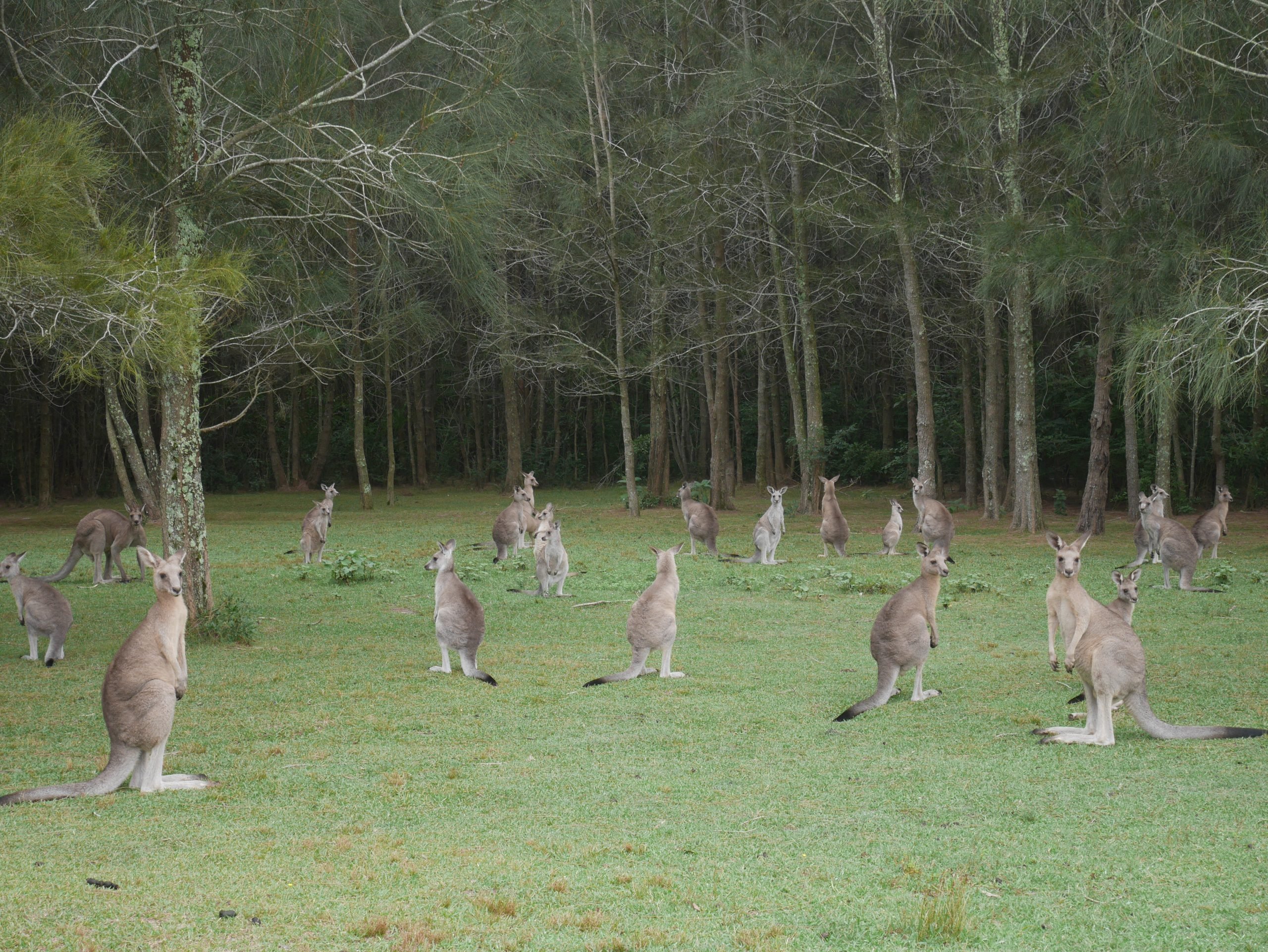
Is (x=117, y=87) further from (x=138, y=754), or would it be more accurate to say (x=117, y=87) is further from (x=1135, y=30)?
(x=1135, y=30)

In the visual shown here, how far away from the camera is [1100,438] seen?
19125 mm

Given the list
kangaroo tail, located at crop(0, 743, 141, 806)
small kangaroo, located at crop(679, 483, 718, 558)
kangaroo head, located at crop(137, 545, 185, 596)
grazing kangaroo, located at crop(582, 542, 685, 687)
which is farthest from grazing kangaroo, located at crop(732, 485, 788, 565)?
kangaroo tail, located at crop(0, 743, 141, 806)

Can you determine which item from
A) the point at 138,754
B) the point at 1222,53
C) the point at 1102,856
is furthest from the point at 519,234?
the point at 1102,856

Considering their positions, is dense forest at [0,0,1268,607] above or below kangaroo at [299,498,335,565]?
above

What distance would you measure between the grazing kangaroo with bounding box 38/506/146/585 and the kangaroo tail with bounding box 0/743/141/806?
30.3 ft

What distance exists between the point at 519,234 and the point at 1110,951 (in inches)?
832

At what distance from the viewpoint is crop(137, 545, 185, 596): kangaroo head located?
6.85 m

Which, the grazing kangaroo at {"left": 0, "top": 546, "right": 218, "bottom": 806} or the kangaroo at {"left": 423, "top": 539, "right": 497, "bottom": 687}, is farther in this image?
the kangaroo at {"left": 423, "top": 539, "right": 497, "bottom": 687}

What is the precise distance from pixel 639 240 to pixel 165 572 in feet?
70.1

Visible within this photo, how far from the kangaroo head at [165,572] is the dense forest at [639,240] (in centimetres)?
112

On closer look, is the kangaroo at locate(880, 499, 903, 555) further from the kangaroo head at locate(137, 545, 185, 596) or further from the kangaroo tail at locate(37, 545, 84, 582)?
the kangaroo head at locate(137, 545, 185, 596)

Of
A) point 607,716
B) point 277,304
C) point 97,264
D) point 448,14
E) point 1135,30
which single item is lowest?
point 607,716

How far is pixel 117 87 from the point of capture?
12.3 meters

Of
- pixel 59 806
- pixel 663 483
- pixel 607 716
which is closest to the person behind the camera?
pixel 59 806
